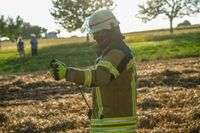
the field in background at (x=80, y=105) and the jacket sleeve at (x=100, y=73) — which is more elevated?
the jacket sleeve at (x=100, y=73)

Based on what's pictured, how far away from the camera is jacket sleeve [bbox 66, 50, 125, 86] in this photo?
507cm

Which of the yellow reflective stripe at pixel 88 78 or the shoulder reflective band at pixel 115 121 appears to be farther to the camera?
the shoulder reflective band at pixel 115 121

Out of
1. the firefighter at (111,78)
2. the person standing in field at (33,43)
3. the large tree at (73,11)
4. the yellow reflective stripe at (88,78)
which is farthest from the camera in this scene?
the large tree at (73,11)

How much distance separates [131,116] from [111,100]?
0.36m

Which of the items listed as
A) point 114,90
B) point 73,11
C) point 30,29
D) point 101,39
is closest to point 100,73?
point 114,90

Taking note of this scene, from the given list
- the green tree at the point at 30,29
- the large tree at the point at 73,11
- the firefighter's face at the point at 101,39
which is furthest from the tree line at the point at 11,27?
the firefighter's face at the point at 101,39

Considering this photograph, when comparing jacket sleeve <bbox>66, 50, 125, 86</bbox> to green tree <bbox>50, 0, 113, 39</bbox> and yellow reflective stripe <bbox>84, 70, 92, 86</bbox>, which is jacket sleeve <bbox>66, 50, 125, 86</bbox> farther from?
green tree <bbox>50, 0, 113, 39</bbox>

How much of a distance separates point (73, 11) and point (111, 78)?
6915 cm

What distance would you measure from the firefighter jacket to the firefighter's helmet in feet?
0.78

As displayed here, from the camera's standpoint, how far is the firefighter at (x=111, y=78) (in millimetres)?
5188

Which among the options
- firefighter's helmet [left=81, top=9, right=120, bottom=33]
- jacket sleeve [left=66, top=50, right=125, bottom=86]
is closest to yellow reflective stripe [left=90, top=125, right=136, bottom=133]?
jacket sleeve [left=66, top=50, right=125, bottom=86]

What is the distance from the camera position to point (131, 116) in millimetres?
5609

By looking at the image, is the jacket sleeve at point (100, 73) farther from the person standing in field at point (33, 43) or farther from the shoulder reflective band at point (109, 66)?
the person standing in field at point (33, 43)

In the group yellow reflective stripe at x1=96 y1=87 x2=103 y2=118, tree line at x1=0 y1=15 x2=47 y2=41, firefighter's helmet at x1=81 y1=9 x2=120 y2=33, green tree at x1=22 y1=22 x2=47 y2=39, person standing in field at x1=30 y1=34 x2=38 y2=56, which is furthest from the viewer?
green tree at x1=22 y1=22 x2=47 y2=39
